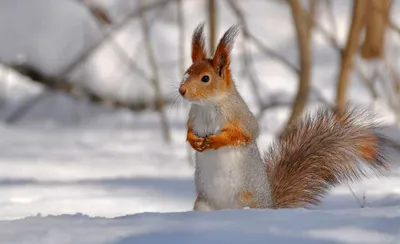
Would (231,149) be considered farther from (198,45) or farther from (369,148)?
(369,148)

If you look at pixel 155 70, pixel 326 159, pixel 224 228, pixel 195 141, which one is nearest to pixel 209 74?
pixel 195 141

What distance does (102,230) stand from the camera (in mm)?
2375

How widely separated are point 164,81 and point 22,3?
1.64 metres

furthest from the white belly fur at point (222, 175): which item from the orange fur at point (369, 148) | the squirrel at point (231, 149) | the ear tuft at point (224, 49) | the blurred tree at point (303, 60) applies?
the blurred tree at point (303, 60)

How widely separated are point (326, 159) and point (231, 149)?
22.3 inches

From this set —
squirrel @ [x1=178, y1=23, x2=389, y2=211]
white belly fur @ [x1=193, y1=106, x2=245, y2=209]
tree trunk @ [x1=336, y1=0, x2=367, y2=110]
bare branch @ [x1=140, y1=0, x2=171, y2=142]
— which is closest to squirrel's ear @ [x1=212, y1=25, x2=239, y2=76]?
squirrel @ [x1=178, y1=23, x2=389, y2=211]

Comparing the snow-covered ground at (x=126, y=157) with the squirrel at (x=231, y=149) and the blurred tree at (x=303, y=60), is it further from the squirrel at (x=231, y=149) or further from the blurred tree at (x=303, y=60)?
the blurred tree at (x=303, y=60)

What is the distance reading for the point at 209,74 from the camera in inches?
116

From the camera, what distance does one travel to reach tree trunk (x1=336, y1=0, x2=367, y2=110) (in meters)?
5.14

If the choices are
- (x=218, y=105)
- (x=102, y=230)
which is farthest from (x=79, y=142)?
(x=102, y=230)

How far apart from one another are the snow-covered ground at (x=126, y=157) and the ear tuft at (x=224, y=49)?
24 cm

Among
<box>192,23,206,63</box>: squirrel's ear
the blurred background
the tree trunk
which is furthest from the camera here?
the tree trunk

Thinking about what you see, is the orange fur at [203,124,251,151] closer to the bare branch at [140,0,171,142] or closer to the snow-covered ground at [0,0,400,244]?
the snow-covered ground at [0,0,400,244]

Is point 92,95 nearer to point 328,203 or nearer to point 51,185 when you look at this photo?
point 51,185
